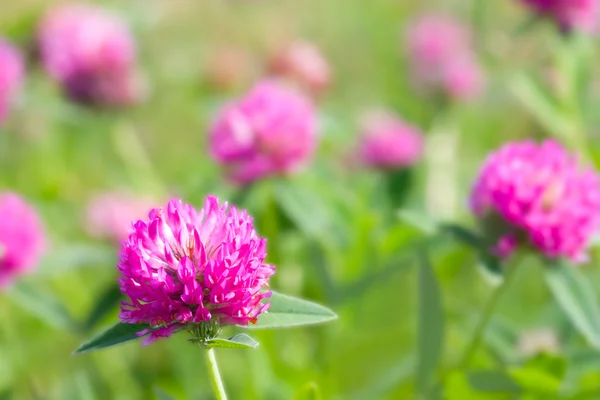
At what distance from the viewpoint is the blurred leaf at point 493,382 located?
1313 mm

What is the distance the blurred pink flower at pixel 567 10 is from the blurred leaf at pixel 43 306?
123 cm

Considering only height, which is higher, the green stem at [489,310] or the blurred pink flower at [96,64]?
the blurred pink flower at [96,64]

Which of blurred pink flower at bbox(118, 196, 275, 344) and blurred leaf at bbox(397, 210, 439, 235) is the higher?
blurred leaf at bbox(397, 210, 439, 235)

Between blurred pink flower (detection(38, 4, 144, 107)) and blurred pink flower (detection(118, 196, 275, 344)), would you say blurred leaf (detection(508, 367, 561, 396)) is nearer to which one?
blurred pink flower (detection(118, 196, 275, 344))

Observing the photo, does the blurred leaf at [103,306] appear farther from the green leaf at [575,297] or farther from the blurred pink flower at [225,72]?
the blurred pink flower at [225,72]

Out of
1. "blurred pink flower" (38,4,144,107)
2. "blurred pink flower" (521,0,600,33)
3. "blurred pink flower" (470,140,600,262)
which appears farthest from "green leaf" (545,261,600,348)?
"blurred pink flower" (38,4,144,107)

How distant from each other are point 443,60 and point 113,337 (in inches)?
85.9

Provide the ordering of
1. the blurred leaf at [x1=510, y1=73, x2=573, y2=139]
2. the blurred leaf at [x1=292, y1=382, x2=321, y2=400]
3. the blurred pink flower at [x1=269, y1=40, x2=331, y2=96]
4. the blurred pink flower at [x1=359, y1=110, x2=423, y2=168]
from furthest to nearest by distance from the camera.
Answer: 1. the blurred pink flower at [x1=269, y1=40, x2=331, y2=96]
2. the blurred pink flower at [x1=359, y1=110, x2=423, y2=168]
3. the blurred leaf at [x1=510, y1=73, x2=573, y2=139]
4. the blurred leaf at [x1=292, y1=382, x2=321, y2=400]

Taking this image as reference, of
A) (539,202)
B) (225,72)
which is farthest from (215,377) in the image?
(225,72)

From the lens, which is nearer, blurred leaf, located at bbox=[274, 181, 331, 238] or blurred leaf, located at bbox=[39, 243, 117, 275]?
blurred leaf, located at bbox=[274, 181, 331, 238]

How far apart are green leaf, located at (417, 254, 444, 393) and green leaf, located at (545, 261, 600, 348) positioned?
0.18 metres

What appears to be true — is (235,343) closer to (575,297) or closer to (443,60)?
(575,297)

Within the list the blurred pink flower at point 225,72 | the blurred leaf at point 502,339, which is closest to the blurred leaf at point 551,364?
the blurred leaf at point 502,339

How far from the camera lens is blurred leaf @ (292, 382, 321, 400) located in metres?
1.06
